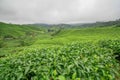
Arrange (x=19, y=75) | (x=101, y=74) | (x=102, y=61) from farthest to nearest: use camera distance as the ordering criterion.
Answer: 1. (x=102, y=61)
2. (x=101, y=74)
3. (x=19, y=75)

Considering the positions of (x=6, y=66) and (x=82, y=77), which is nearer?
(x=82, y=77)

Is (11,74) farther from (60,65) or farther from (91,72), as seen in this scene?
(91,72)

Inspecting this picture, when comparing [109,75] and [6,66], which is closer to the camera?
[109,75]

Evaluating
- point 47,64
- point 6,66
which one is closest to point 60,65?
point 47,64

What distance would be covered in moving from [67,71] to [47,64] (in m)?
0.76

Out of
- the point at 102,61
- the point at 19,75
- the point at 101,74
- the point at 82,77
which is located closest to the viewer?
the point at 19,75

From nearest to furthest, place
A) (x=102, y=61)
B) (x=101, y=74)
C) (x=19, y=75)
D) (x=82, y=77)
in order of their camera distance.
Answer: (x=19, y=75)
(x=82, y=77)
(x=101, y=74)
(x=102, y=61)

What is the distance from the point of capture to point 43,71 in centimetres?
545

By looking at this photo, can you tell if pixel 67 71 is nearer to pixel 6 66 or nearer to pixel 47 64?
pixel 47 64

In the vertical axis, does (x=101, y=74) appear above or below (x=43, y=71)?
below

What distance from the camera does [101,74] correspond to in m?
6.30

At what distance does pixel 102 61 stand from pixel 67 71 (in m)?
2.17

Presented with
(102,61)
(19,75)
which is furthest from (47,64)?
(102,61)

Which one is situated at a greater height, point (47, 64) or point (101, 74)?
point (47, 64)
